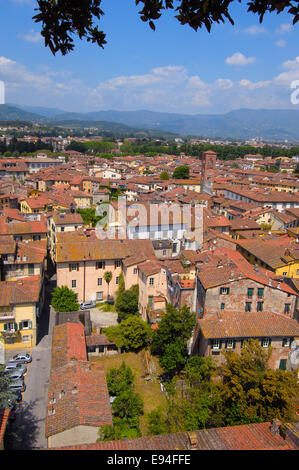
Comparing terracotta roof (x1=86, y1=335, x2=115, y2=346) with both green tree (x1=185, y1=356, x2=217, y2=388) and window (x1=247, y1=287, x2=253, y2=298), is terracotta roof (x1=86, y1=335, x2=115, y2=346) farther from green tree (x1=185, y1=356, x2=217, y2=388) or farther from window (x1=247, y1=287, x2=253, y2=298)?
window (x1=247, y1=287, x2=253, y2=298)

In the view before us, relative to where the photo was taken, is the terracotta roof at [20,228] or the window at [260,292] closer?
the window at [260,292]

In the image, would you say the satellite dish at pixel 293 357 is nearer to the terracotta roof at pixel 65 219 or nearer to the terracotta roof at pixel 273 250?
the terracotta roof at pixel 273 250

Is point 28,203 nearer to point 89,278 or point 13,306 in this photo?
point 89,278

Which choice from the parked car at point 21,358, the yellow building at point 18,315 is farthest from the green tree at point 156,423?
the yellow building at point 18,315

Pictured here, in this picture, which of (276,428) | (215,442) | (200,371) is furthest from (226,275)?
(215,442)

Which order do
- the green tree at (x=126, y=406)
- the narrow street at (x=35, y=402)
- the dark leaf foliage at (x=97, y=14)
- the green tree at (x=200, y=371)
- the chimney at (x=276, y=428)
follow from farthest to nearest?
the green tree at (x=200, y=371) < the green tree at (x=126, y=406) < the narrow street at (x=35, y=402) < the chimney at (x=276, y=428) < the dark leaf foliage at (x=97, y=14)

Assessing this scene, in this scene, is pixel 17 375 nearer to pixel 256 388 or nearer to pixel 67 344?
pixel 67 344

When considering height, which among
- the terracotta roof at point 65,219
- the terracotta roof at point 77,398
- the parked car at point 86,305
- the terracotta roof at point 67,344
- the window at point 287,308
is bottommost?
the parked car at point 86,305
